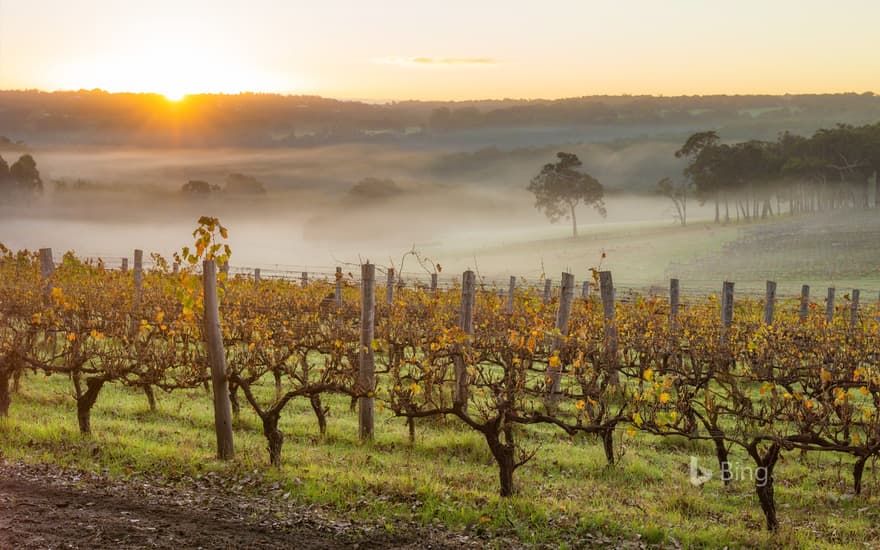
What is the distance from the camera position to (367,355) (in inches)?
545

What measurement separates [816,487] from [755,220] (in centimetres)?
9284

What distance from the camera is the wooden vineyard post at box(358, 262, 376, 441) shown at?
45.2 feet

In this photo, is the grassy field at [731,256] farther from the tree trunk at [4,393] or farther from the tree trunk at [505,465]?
the tree trunk at [4,393]

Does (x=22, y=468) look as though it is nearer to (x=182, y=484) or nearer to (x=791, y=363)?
(x=182, y=484)

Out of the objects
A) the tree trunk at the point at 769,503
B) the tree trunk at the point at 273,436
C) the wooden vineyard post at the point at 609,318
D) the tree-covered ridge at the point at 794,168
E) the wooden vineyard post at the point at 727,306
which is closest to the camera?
the tree trunk at the point at 769,503

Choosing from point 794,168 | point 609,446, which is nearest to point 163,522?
point 609,446

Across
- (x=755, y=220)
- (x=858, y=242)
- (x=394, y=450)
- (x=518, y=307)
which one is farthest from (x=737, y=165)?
(x=394, y=450)

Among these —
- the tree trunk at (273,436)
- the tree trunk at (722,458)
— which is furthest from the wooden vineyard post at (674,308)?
the tree trunk at (273,436)

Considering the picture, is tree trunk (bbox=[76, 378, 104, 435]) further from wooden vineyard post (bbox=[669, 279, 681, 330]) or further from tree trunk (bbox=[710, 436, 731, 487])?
wooden vineyard post (bbox=[669, 279, 681, 330])

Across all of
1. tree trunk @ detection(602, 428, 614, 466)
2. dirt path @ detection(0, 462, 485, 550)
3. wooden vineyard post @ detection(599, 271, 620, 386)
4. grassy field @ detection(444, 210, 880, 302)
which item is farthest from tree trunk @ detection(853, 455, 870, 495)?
grassy field @ detection(444, 210, 880, 302)

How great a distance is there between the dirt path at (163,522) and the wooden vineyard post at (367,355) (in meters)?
3.60

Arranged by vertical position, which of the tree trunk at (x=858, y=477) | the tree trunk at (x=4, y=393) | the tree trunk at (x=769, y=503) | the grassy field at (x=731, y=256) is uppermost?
the tree trunk at (x=4, y=393)

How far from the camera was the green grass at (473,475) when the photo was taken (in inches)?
391

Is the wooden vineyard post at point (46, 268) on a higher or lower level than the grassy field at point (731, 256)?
higher
